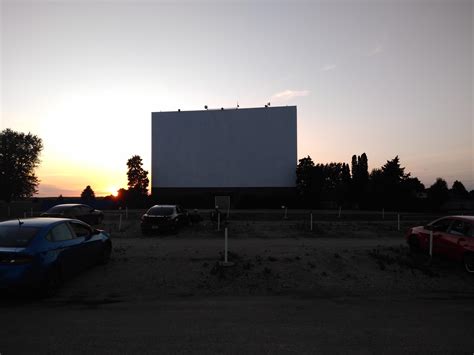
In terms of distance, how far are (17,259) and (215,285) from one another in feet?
13.2

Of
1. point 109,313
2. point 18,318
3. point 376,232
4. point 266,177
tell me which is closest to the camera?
point 18,318

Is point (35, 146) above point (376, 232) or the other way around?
above

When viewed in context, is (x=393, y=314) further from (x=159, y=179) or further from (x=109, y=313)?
(x=159, y=179)

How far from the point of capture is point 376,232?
20828 mm

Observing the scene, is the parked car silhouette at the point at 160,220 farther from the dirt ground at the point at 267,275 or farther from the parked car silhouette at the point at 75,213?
the dirt ground at the point at 267,275

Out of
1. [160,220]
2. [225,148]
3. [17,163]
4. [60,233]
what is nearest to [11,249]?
[60,233]

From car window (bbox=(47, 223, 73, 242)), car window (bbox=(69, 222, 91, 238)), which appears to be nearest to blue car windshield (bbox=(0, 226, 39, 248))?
car window (bbox=(47, 223, 73, 242))

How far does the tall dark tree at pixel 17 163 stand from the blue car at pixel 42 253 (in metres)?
51.5

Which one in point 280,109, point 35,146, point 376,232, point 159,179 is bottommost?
point 376,232

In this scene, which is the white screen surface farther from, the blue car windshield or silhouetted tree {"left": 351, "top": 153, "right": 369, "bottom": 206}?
the blue car windshield

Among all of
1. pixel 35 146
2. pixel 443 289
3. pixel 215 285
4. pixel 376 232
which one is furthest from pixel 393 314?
pixel 35 146

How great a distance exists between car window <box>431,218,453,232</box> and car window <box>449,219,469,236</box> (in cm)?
23

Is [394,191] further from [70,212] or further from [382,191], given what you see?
[70,212]

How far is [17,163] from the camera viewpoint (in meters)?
52.8
